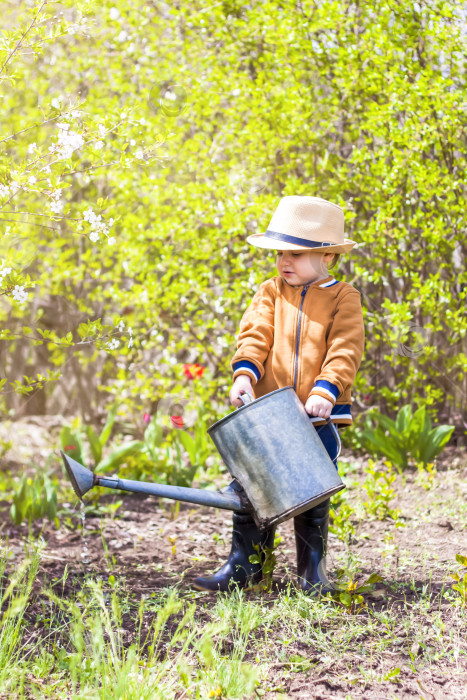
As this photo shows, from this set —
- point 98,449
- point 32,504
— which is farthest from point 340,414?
point 98,449

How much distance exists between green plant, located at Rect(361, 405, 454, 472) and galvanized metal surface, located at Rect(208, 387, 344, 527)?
1.76 metres

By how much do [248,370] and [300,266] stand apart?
38 centimetres

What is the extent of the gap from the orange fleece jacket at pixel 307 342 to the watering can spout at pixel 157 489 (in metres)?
0.34

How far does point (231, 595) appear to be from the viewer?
2.12 m

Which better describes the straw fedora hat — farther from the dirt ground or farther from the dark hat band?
the dirt ground

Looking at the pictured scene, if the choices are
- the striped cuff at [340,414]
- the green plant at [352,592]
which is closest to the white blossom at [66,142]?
the striped cuff at [340,414]

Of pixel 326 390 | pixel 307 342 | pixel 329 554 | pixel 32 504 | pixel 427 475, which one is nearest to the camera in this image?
pixel 326 390

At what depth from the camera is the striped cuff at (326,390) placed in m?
2.11

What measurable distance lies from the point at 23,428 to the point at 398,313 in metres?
3.43

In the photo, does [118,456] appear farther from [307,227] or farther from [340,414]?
[307,227]

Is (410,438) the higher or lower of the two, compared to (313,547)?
lower

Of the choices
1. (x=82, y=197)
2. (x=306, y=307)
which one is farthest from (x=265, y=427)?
(x=82, y=197)

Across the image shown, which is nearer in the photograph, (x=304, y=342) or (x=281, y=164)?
(x=304, y=342)

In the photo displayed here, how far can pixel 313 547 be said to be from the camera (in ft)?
7.35
